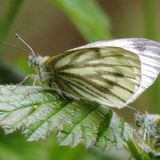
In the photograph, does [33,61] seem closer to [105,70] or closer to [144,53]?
[105,70]

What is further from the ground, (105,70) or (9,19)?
(105,70)

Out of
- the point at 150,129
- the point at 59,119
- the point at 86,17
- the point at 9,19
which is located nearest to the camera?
the point at 59,119

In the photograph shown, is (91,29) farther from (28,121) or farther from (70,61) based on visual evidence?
(28,121)

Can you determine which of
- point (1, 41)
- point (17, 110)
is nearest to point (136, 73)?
point (17, 110)

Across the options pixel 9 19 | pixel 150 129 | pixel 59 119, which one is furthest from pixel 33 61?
pixel 9 19

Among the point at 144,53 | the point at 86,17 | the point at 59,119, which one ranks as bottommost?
the point at 59,119

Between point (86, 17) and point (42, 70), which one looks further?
A: point (86, 17)

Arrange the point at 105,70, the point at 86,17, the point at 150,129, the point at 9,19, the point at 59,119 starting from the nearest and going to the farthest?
the point at 59,119, the point at 150,129, the point at 105,70, the point at 9,19, the point at 86,17
